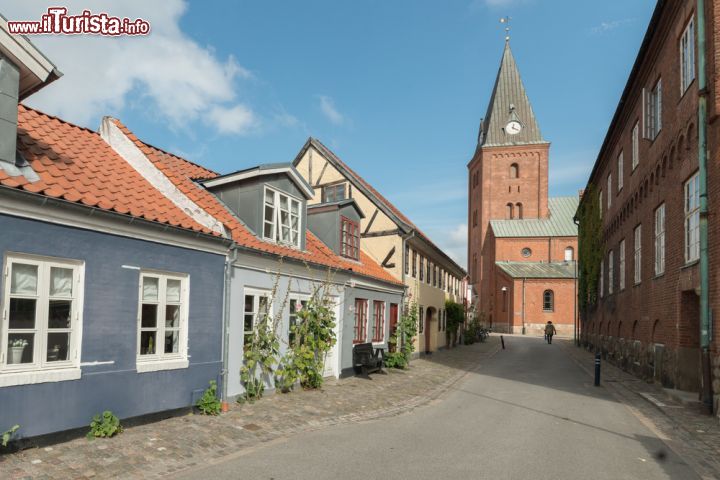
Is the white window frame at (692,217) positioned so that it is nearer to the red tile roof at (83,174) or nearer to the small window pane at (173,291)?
the red tile roof at (83,174)

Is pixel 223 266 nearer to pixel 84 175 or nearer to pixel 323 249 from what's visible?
pixel 84 175

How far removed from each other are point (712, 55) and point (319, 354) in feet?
34.8

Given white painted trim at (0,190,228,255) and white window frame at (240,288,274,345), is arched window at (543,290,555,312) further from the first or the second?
white painted trim at (0,190,228,255)

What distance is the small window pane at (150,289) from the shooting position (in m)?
Answer: 8.94

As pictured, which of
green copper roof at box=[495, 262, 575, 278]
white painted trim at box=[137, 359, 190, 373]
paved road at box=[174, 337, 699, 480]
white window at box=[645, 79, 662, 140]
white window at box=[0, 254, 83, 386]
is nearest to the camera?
paved road at box=[174, 337, 699, 480]

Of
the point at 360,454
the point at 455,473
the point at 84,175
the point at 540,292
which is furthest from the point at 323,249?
the point at 540,292

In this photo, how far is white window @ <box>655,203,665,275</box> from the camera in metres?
16.2

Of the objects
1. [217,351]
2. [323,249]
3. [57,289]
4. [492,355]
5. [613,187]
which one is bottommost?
[492,355]

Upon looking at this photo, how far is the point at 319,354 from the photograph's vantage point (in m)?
13.4

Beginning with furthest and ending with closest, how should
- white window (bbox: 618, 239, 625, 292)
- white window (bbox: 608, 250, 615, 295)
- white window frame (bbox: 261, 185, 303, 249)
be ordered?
white window (bbox: 608, 250, 615, 295)
white window (bbox: 618, 239, 625, 292)
white window frame (bbox: 261, 185, 303, 249)

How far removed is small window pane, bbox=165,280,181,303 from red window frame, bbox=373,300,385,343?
9.71 m

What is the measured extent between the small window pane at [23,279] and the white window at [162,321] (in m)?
1.71

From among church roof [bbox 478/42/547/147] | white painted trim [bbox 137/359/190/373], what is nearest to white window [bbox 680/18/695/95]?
white painted trim [bbox 137/359/190/373]

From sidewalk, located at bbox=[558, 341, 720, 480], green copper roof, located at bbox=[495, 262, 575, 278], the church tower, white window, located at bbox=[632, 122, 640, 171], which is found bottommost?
sidewalk, located at bbox=[558, 341, 720, 480]
